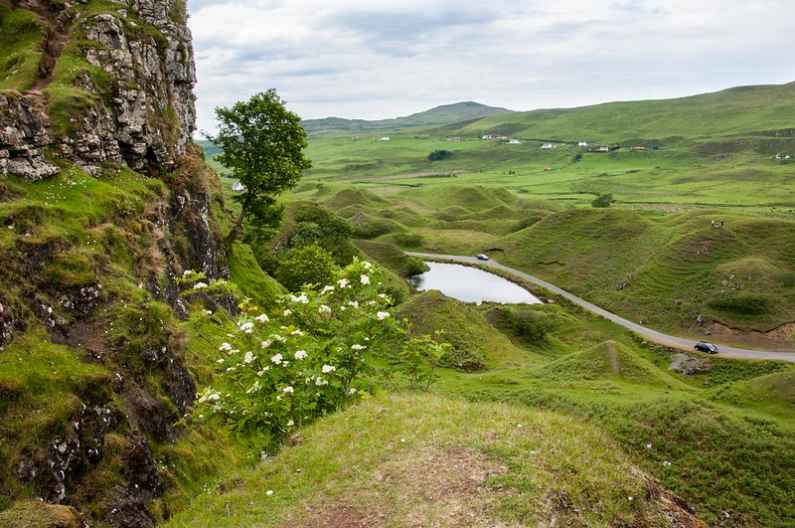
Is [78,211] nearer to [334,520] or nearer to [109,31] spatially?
[109,31]

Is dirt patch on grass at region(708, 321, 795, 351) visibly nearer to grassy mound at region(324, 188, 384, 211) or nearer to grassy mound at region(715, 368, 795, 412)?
grassy mound at region(715, 368, 795, 412)

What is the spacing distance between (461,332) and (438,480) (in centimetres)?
4824

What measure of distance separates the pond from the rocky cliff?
6930 centimetres

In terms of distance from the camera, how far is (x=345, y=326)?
1762 cm

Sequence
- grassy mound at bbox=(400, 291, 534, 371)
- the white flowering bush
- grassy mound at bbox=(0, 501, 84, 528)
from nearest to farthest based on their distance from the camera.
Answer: grassy mound at bbox=(0, 501, 84, 528) → the white flowering bush → grassy mound at bbox=(400, 291, 534, 371)

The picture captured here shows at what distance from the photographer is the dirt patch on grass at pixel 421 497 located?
1288cm

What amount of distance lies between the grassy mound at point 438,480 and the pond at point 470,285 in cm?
8203

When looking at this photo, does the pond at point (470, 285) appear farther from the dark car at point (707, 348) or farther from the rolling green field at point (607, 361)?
the dark car at point (707, 348)

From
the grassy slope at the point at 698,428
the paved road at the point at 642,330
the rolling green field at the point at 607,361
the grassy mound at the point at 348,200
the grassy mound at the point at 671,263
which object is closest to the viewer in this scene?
the rolling green field at the point at 607,361

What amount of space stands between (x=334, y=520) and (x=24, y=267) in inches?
529

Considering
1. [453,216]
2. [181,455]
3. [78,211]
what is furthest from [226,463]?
[453,216]

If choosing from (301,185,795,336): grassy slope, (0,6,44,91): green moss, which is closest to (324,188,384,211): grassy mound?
(301,185,795,336): grassy slope

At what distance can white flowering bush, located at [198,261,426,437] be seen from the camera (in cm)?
1593

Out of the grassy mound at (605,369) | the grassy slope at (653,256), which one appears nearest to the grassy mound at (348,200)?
the grassy slope at (653,256)
